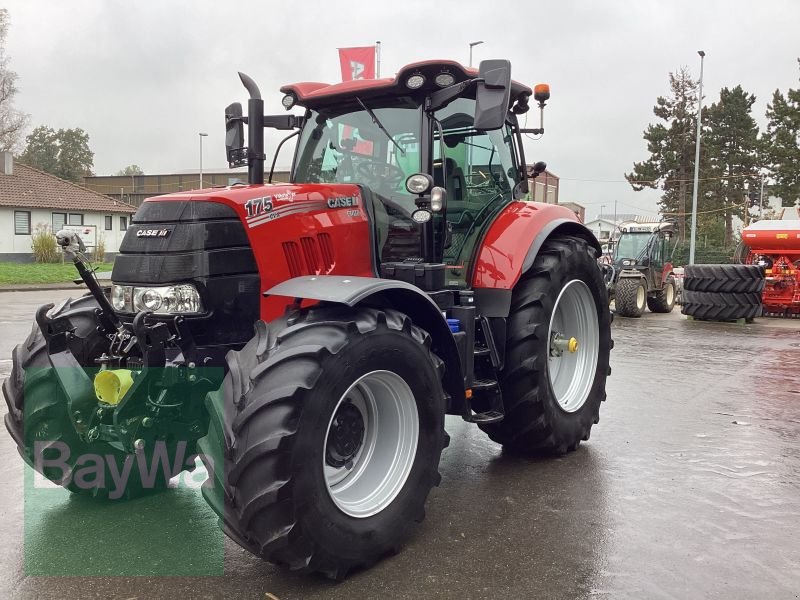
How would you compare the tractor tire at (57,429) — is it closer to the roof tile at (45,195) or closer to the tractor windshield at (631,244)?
the tractor windshield at (631,244)

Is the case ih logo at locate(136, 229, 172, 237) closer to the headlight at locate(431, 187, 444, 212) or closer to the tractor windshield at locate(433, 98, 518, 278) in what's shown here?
the headlight at locate(431, 187, 444, 212)

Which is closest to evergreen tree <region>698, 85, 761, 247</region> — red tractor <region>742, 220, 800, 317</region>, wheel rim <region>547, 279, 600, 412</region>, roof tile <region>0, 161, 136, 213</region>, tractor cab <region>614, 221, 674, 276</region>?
tractor cab <region>614, 221, 674, 276</region>

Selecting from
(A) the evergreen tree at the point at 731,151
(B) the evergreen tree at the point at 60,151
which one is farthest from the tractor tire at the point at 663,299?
(B) the evergreen tree at the point at 60,151

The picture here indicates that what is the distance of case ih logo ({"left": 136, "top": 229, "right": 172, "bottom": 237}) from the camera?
3.65m

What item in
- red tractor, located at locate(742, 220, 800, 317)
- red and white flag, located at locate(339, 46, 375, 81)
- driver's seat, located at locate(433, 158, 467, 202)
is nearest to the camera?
driver's seat, located at locate(433, 158, 467, 202)

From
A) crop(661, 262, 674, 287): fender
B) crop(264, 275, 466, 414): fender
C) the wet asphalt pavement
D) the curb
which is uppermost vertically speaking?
crop(264, 275, 466, 414): fender

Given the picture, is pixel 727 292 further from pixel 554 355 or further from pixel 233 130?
pixel 233 130

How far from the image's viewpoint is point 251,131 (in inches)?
171

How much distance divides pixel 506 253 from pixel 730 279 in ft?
38.4

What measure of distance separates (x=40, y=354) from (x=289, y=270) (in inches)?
56.6

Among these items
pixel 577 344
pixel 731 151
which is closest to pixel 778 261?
pixel 577 344

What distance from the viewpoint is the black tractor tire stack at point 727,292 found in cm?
1481

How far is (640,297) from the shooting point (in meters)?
16.6

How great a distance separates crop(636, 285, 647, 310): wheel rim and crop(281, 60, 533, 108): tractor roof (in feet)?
41.1
